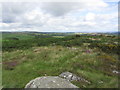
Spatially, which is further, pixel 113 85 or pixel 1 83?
pixel 1 83

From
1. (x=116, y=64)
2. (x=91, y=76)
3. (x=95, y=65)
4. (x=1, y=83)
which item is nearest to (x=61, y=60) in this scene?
(x=95, y=65)

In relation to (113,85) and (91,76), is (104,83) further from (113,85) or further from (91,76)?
(91,76)

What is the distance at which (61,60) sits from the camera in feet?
51.4

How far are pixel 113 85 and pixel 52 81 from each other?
5241 mm

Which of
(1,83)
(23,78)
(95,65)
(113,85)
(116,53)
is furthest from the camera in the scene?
(116,53)

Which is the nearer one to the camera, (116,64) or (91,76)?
(91,76)

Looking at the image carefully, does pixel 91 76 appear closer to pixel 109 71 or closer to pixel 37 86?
pixel 109 71

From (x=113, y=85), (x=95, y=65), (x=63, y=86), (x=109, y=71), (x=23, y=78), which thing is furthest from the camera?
(x=95, y=65)

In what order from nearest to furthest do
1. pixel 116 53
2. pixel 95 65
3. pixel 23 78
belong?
pixel 23 78, pixel 95 65, pixel 116 53

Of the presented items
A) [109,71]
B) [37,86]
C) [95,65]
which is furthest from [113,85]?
[37,86]

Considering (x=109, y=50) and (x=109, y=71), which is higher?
(x=109, y=50)

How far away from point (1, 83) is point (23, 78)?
1872 mm

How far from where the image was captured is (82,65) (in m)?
13.3

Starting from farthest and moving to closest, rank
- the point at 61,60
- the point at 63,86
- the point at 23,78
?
1. the point at 61,60
2. the point at 23,78
3. the point at 63,86
